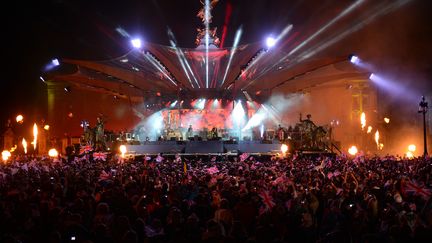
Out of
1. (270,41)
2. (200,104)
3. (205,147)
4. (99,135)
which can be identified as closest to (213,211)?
(205,147)

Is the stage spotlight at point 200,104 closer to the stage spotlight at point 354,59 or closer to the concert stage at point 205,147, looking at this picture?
the concert stage at point 205,147

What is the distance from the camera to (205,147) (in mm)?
30562

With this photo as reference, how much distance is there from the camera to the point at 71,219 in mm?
7238

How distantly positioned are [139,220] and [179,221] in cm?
63

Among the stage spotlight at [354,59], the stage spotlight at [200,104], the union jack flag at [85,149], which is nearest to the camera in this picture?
the union jack flag at [85,149]

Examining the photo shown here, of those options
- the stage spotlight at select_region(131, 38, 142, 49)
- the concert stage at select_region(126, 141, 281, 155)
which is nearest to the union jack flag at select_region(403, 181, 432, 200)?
the concert stage at select_region(126, 141, 281, 155)

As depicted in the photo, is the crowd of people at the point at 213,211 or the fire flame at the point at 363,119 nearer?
the crowd of people at the point at 213,211

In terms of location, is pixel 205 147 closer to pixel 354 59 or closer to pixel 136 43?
pixel 136 43

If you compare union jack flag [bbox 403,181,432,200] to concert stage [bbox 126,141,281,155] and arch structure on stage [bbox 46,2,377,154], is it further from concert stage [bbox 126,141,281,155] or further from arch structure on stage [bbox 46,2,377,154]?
arch structure on stage [bbox 46,2,377,154]

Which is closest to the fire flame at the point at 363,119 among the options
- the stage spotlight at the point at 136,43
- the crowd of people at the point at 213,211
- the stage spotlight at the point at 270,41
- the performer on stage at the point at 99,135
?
the stage spotlight at the point at 270,41

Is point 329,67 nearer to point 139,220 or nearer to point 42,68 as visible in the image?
point 42,68

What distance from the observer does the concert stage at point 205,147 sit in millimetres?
30391

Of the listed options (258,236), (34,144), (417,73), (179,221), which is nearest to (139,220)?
Result: (179,221)

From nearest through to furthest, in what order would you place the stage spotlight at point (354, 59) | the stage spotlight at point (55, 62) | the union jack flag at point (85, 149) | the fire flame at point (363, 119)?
the union jack flag at point (85, 149)
the stage spotlight at point (354, 59)
the stage spotlight at point (55, 62)
the fire flame at point (363, 119)
